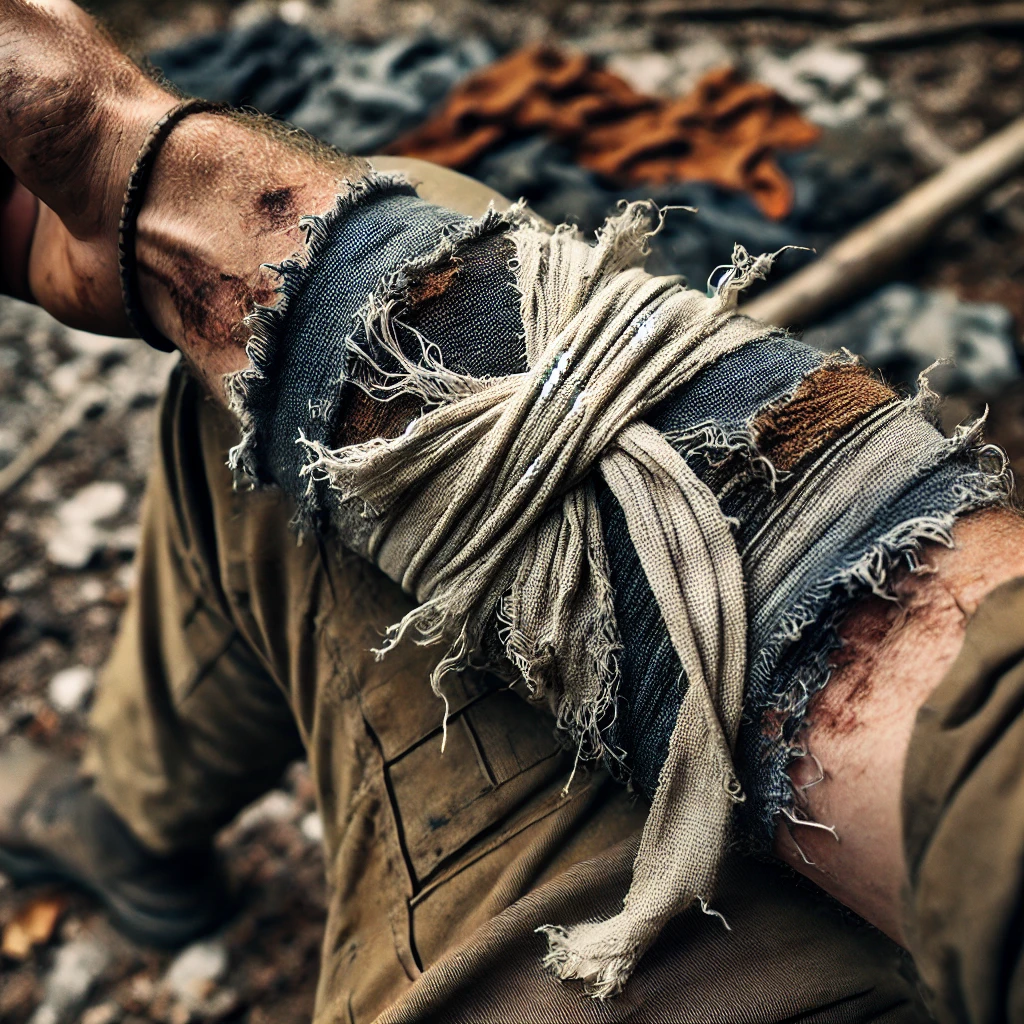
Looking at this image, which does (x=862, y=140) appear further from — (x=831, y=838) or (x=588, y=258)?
(x=831, y=838)

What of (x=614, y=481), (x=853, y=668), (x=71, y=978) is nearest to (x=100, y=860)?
(x=71, y=978)

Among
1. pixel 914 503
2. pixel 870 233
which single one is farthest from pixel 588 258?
pixel 870 233

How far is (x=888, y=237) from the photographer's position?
2.49 meters

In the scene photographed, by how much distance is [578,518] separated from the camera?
84 cm

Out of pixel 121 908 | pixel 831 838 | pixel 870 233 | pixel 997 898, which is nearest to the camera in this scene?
pixel 997 898

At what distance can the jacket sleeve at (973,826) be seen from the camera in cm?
62

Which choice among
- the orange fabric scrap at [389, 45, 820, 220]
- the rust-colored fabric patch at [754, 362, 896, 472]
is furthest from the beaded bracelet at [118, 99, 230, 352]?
the orange fabric scrap at [389, 45, 820, 220]

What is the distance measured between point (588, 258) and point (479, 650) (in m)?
0.39

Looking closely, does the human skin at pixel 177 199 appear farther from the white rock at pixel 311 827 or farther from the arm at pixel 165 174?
the white rock at pixel 311 827

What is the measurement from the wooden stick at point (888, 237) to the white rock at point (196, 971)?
5.89ft

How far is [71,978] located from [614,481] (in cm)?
156

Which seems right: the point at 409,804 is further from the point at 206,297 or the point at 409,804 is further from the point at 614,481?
the point at 206,297

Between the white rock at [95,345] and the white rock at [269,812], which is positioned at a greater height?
the white rock at [95,345]

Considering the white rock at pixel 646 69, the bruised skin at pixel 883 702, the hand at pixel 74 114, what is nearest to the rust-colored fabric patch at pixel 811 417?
the bruised skin at pixel 883 702
